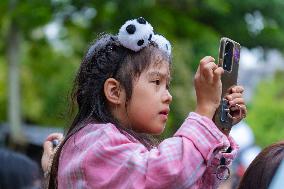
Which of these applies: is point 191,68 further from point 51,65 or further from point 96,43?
point 96,43

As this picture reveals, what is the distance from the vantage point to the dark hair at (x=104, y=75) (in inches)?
89.7

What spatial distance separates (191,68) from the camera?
46.0ft

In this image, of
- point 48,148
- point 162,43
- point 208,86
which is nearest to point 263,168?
point 208,86

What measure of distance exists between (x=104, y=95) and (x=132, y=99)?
0.38ft

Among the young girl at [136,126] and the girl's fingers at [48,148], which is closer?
the young girl at [136,126]

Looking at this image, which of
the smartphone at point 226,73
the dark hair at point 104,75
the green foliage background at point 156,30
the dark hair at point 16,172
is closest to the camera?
the smartphone at point 226,73

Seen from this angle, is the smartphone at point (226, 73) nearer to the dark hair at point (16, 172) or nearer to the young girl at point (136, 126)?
the young girl at point (136, 126)

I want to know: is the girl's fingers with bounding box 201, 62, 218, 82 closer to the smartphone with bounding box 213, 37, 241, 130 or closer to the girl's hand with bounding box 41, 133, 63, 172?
the smartphone with bounding box 213, 37, 241, 130

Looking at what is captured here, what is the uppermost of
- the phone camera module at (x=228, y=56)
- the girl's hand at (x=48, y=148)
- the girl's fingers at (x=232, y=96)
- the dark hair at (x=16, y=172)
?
the phone camera module at (x=228, y=56)

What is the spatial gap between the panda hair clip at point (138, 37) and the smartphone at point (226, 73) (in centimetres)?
23

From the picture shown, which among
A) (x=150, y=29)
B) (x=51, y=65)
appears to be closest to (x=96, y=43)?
(x=150, y=29)

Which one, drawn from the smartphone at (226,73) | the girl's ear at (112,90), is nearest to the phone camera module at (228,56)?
the smartphone at (226,73)

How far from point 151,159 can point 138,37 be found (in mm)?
433

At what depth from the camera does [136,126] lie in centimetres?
227
